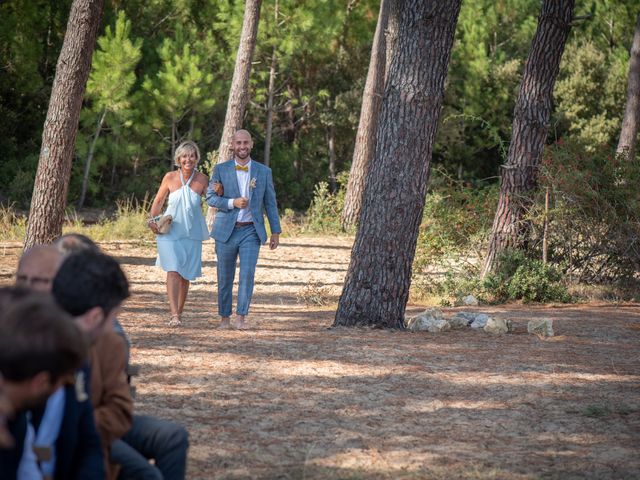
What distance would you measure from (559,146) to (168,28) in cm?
1864

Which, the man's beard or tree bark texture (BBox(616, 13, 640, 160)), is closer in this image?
the man's beard

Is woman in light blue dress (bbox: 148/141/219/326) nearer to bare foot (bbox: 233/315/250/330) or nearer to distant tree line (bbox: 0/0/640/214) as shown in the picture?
bare foot (bbox: 233/315/250/330)

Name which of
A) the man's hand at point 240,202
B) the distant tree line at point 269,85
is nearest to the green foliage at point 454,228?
the man's hand at point 240,202

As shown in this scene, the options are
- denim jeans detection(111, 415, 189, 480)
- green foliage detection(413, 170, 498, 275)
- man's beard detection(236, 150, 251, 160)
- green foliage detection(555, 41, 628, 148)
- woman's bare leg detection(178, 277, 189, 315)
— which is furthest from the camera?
green foliage detection(555, 41, 628, 148)

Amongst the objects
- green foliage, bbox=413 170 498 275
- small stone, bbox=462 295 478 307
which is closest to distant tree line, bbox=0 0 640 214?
green foliage, bbox=413 170 498 275

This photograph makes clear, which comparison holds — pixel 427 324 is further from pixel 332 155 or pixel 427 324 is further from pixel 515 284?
pixel 332 155

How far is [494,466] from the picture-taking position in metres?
5.00

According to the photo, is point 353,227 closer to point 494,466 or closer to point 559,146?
point 559,146

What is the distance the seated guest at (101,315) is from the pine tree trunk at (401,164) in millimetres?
6193

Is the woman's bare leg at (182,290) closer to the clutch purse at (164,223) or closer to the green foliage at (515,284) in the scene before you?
the clutch purse at (164,223)

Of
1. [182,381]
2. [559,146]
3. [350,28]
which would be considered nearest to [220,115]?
[350,28]

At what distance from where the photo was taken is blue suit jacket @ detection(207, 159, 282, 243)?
903 centimetres

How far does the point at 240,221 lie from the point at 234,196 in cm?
27

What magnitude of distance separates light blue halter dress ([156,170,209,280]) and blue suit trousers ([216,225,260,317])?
0.88 ft
